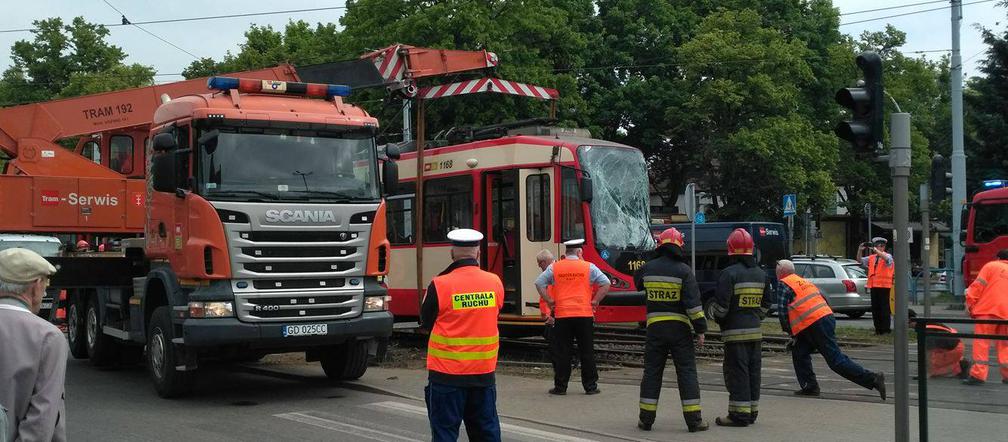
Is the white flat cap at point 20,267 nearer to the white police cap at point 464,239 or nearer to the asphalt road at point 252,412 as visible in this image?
the white police cap at point 464,239

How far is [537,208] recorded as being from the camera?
15180mm

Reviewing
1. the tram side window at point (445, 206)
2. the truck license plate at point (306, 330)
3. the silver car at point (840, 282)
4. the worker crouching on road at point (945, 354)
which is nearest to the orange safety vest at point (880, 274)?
the silver car at point (840, 282)

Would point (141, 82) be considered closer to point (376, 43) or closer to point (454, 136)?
point (376, 43)

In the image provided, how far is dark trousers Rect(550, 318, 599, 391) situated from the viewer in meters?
11.4

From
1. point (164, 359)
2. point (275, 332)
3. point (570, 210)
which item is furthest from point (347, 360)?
point (570, 210)

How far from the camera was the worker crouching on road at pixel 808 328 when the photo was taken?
10.7 m

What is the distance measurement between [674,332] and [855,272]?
58.4 feet

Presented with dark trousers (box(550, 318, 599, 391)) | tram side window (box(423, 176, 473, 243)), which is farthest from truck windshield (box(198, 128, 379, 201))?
tram side window (box(423, 176, 473, 243))

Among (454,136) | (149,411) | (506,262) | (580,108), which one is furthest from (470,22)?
(149,411)

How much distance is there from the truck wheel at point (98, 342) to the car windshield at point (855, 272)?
1761 centimetres

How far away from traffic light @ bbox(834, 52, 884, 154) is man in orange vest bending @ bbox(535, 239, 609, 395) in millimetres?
4186

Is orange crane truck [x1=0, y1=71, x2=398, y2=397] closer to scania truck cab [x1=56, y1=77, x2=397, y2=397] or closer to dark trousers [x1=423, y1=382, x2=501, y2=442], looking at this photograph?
scania truck cab [x1=56, y1=77, x2=397, y2=397]

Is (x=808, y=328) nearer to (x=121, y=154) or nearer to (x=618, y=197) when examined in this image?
(x=618, y=197)

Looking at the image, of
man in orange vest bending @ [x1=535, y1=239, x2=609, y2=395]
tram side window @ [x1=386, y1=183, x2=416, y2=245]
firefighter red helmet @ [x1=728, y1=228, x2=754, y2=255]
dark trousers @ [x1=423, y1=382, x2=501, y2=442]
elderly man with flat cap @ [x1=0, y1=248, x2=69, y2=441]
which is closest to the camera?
elderly man with flat cap @ [x1=0, y1=248, x2=69, y2=441]
